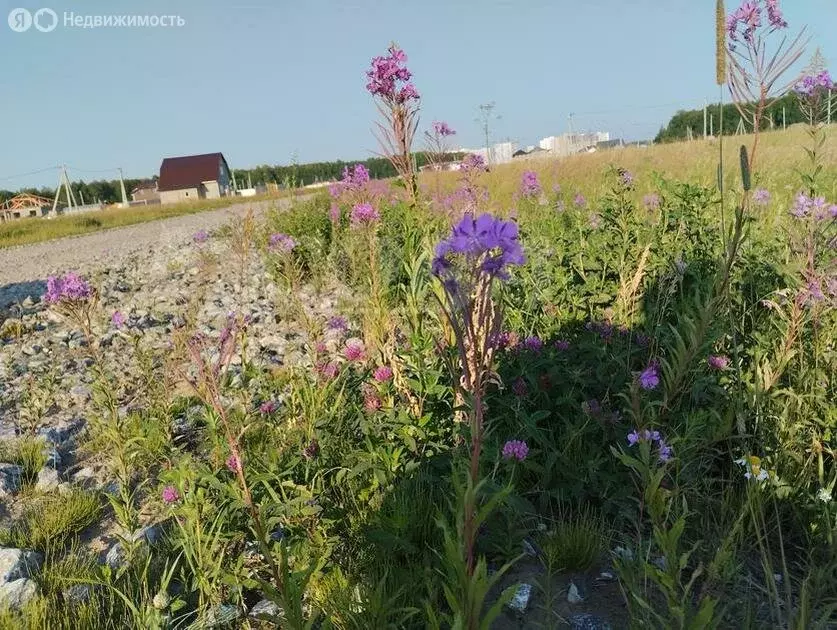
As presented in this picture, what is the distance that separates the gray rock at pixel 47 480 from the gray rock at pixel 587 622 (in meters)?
2.24

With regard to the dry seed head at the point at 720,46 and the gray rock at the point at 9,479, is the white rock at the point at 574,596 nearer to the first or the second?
the dry seed head at the point at 720,46

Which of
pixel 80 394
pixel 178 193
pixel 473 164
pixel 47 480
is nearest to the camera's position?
pixel 47 480

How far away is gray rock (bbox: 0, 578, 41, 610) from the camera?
1667 mm

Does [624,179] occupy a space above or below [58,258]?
above

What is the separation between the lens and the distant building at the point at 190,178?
58719 millimetres

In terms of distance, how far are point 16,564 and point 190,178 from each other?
6405cm

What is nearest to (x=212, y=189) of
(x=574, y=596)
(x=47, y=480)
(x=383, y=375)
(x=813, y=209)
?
(x=47, y=480)

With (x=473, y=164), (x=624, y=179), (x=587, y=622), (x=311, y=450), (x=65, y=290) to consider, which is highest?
(x=473, y=164)

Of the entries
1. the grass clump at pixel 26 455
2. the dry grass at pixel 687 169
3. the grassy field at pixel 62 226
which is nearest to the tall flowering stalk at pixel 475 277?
the grass clump at pixel 26 455

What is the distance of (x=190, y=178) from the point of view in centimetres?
5941

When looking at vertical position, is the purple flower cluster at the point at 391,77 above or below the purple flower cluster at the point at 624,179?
above

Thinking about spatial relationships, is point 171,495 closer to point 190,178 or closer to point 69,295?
point 69,295

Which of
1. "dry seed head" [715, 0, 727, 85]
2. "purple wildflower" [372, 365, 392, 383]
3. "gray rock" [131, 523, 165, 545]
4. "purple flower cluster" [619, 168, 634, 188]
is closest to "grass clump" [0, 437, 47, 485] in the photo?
"gray rock" [131, 523, 165, 545]

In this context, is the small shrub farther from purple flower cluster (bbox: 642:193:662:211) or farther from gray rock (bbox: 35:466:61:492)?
purple flower cluster (bbox: 642:193:662:211)
